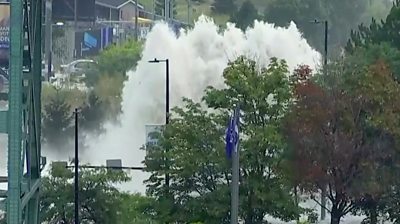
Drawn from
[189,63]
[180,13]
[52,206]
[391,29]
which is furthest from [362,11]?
[52,206]

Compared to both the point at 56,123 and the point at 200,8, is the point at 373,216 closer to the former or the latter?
the point at 56,123

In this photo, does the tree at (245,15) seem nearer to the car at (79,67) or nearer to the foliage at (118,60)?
the foliage at (118,60)

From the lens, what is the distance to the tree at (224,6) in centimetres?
6750

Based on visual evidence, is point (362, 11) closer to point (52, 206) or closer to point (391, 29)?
point (391, 29)

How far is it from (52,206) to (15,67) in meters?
16.5

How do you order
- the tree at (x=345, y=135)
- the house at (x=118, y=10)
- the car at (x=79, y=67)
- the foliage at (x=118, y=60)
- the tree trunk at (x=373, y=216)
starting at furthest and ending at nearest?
the house at (x=118, y=10), the car at (x=79, y=67), the foliage at (x=118, y=60), the tree trunk at (x=373, y=216), the tree at (x=345, y=135)

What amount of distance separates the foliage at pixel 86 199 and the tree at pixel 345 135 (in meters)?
4.96

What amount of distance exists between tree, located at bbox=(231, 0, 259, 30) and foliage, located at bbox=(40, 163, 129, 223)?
1403 inches

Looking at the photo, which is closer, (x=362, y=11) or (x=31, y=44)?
(x=31, y=44)

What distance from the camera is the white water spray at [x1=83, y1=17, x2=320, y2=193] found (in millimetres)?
50094

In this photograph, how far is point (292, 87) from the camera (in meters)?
23.5

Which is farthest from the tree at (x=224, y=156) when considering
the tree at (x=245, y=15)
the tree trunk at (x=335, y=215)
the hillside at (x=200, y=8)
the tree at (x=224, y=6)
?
the tree at (x=224, y=6)

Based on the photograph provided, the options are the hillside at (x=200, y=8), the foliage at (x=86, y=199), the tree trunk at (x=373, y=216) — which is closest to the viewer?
the tree trunk at (x=373, y=216)

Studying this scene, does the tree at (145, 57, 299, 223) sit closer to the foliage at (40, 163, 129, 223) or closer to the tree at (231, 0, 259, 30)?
the foliage at (40, 163, 129, 223)
